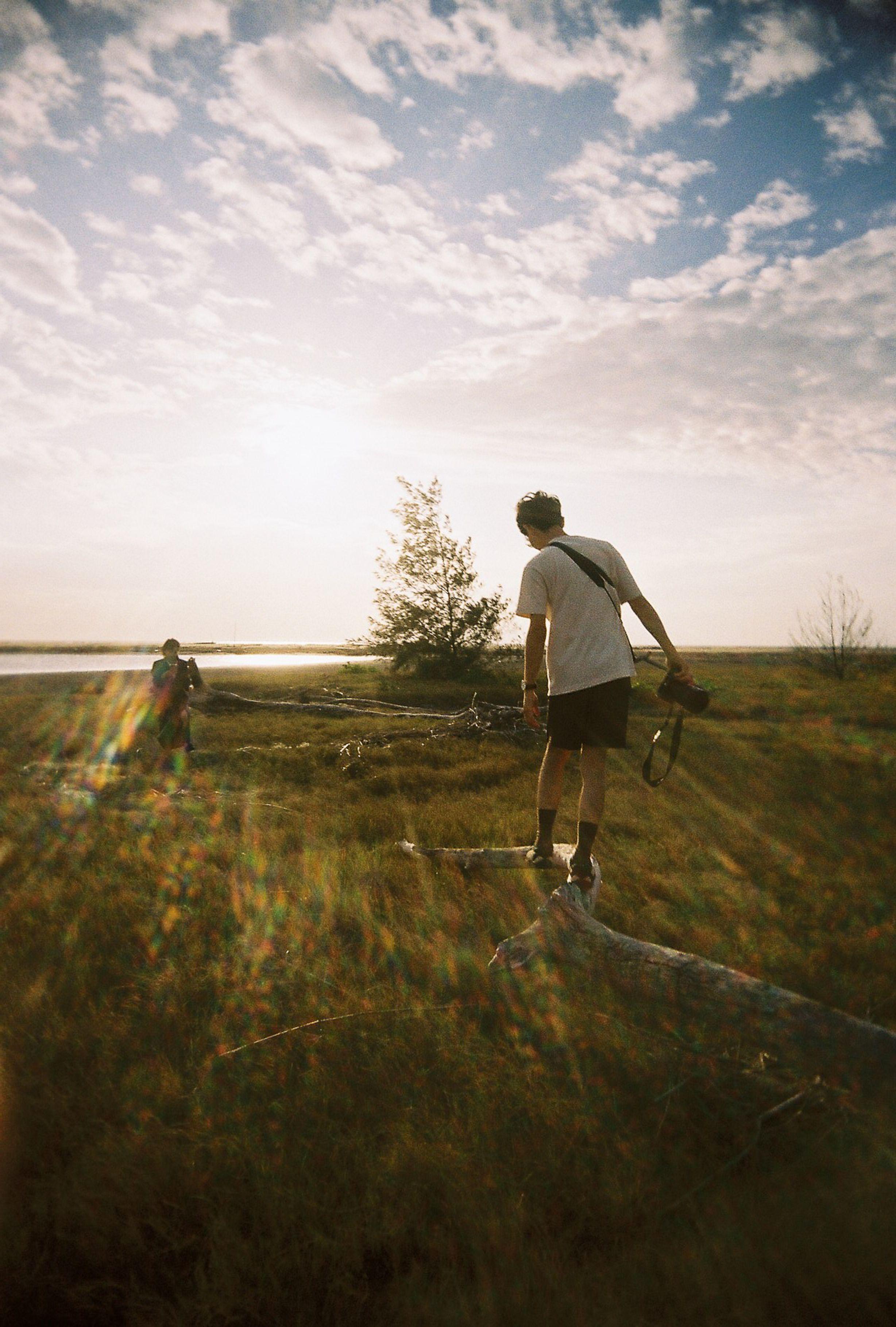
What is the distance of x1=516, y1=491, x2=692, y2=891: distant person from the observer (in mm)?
4625

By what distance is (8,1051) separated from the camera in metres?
2.94

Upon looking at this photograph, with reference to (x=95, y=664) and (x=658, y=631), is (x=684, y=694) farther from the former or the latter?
(x=95, y=664)

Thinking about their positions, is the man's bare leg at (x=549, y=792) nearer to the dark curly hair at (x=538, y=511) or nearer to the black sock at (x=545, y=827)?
the black sock at (x=545, y=827)

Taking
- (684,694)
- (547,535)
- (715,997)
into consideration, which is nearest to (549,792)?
(684,694)

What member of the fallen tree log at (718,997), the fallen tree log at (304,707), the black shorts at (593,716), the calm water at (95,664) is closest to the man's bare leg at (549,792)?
the black shorts at (593,716)

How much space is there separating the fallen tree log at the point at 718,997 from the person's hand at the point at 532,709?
4.91 ft

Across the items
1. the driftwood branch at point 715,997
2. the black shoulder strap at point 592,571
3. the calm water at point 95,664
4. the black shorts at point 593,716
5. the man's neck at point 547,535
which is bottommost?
the calm water at point 95,664

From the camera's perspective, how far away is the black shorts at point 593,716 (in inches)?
182

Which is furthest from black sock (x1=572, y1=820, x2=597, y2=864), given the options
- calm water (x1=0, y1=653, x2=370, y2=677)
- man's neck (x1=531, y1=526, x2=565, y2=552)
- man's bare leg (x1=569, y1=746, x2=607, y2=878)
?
calm water (x1=0, y1=653, x2=370, y2=677)

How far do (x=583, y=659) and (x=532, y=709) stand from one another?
0.53 m

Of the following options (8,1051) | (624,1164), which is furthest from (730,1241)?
(8,1051)

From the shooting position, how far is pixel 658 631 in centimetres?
477

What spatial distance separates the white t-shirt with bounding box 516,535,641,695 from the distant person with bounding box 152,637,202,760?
7.23 meters

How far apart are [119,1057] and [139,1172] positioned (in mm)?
782
